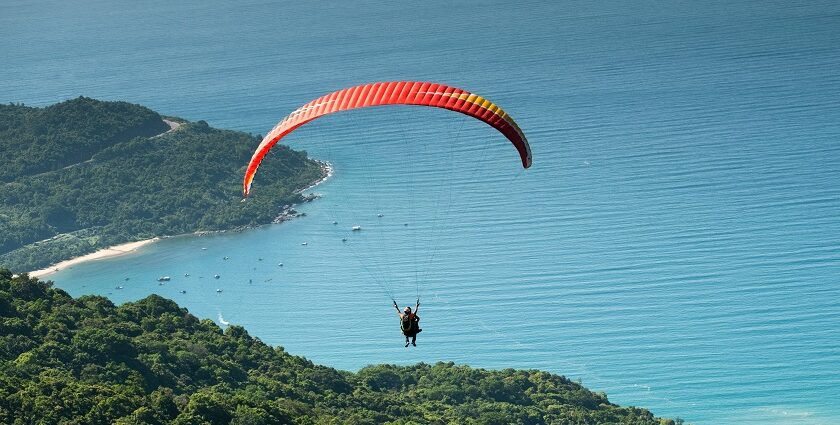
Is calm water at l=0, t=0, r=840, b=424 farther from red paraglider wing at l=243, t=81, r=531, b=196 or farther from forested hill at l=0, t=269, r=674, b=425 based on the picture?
red paraglider wing at l=243, t=81, r=531, b=196

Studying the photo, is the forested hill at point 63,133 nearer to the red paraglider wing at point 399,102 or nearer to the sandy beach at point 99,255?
the sandy beach at point 99,255

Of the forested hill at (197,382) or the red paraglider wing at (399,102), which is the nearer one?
the red paraglider wing at (399,102)

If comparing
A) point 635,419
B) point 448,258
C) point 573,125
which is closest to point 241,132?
point 573,125

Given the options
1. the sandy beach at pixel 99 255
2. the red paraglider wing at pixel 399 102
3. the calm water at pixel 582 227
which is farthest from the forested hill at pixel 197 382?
the sandy beach at pixel 99 255

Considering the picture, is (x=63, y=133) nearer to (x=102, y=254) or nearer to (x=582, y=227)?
(x=102, y=254)

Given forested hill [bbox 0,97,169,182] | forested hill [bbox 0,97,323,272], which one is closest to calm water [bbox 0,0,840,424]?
forested hill [bbox 0,97,323,272]

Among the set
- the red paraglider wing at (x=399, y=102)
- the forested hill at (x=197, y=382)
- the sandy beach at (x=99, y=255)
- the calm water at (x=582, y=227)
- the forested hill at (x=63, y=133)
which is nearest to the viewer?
the red paraglider wing at (x=399, y=102)

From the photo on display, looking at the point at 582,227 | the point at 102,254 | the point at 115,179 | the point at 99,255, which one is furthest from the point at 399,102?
the point at 115,179
